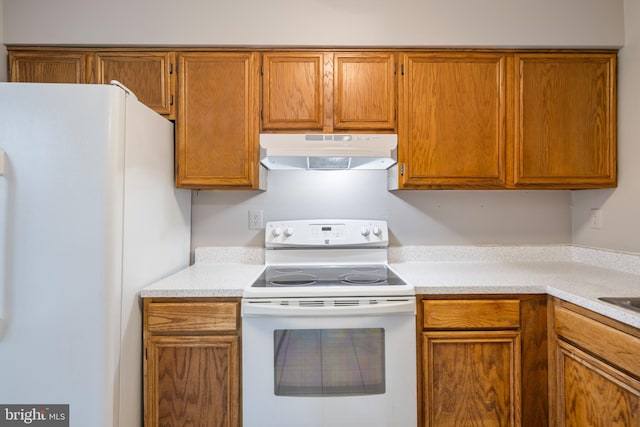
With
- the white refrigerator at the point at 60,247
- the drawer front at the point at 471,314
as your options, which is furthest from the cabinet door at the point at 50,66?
the drawer front at the point at 471,314

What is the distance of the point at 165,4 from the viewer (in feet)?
5.87

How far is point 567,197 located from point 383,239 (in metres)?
1.21

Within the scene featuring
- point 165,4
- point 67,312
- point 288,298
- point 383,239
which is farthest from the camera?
point 383,239

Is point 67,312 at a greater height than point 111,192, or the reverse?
point 111,192

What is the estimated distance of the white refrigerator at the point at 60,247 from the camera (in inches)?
48.6

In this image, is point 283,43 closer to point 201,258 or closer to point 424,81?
point 424,81

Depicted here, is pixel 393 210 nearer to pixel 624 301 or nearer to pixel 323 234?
pixel 323 234

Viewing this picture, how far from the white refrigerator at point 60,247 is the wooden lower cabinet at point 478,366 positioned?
129 cm

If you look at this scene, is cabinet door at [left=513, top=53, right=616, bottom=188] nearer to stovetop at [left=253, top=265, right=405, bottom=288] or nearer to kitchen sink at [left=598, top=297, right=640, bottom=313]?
kitchen sink at [left=598, top=297, right=640, bottom=313]

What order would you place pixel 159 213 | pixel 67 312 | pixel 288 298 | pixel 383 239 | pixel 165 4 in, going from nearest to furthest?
pixel 67 312
pixel 288 298
pixel 159 213
pixel 165 4
pixel 383 239

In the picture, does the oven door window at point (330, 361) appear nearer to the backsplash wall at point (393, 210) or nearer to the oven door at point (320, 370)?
the oven door at point (320, 370)

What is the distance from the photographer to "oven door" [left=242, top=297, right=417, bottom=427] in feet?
4.72

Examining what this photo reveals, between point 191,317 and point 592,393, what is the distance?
158cm

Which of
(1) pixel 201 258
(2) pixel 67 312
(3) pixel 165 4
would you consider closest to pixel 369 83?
(3) pixel 165 4
